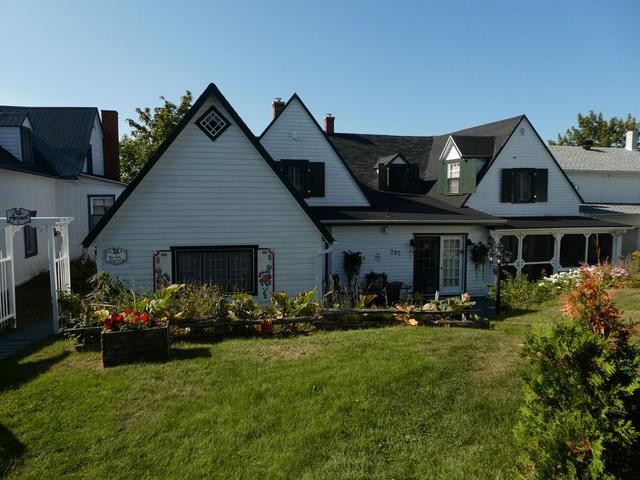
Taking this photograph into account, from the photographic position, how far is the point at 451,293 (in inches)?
658

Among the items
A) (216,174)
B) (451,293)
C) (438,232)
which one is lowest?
(451,293)

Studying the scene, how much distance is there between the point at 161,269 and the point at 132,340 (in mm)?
5087

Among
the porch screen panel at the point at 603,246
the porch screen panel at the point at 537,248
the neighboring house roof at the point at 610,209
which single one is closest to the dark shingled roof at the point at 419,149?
the porch screen panel at the point at 537,248

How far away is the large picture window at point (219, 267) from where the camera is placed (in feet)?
40.2

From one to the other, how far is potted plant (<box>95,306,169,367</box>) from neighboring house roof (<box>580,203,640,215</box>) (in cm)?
2369

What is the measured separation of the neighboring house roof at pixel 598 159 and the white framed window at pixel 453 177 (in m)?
11.7

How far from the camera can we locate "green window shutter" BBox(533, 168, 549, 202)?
19.5m

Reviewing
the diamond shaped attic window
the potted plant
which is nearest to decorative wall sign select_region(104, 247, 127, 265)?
the diamond shaped attic window

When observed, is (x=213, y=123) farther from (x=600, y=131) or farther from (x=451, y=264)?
(x=600, y=131)

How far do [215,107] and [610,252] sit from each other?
68.0 ft

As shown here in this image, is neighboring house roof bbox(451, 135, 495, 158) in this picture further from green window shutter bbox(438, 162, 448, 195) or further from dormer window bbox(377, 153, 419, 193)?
dormer window bbox(377, 153, 419, 193)

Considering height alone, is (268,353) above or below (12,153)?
below

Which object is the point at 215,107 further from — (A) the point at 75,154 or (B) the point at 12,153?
(A) the point at 75,154

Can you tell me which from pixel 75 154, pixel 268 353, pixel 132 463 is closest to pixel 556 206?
pixel 268 353
